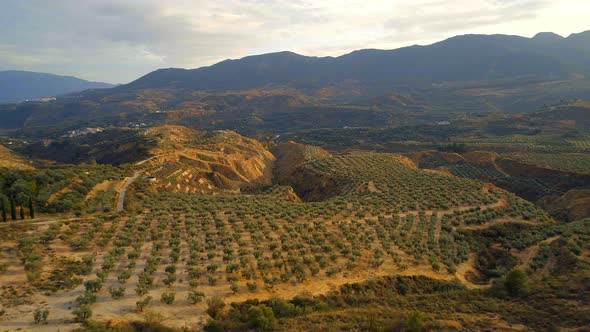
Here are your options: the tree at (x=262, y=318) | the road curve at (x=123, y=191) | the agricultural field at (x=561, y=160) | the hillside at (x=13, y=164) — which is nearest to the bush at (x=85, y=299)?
the tree at (x=262, y=318)

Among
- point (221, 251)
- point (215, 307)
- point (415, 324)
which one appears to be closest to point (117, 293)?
point (215, 307)

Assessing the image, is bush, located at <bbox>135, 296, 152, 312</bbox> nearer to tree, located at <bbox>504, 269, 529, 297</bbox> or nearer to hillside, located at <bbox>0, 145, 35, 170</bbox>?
tree, located at <bbox>504, 269, 529, 297</bbox>

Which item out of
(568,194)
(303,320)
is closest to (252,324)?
(303,320)

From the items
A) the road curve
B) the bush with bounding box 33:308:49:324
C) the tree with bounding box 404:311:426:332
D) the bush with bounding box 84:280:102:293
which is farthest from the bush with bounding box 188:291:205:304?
the road curve

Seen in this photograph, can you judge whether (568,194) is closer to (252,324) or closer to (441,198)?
(441,198)

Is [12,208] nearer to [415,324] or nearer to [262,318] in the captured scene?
[262,318]

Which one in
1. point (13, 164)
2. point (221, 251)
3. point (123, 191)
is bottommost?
point (221, 251)

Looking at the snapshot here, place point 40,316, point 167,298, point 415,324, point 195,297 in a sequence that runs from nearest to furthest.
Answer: point 415,324
point 40,316
point 167,298
point 195,297
